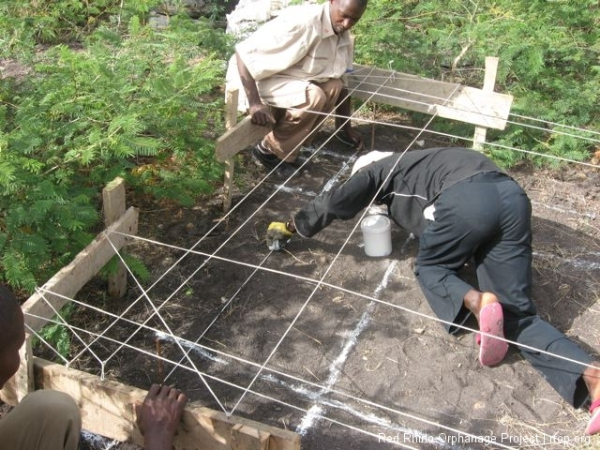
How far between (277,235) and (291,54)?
4.61ft

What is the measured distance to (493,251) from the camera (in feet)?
12.6

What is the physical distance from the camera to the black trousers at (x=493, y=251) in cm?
366

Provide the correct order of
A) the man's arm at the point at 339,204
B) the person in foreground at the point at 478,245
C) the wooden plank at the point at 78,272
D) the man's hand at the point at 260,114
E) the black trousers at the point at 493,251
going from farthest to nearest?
the man's hand at the point at 260,114 < the man's arm at the point at 339,204 < the black trousers at the point at 493,251 < the person in foreground at the point at 478,245 < the wooden plank at the point at 78,272

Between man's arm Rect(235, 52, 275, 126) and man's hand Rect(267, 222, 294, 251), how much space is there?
2.77 ft

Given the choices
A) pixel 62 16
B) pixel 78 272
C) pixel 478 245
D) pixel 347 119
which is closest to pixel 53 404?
pixel 78 272

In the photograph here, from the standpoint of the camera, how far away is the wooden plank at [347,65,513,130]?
17.4 feet

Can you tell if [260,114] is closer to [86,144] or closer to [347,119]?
[347,119]

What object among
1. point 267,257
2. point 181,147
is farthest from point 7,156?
point 267,257

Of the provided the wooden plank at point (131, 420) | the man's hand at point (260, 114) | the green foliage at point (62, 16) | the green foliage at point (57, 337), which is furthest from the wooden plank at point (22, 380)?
the green foliage at point (62, 16)

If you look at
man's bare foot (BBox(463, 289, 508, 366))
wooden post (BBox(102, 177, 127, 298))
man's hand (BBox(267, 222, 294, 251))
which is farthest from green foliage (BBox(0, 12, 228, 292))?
man's bare foot (BBox(463, 289, 508, 366))

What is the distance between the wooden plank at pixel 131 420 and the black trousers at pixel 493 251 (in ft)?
5.82

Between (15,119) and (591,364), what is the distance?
3358 mm

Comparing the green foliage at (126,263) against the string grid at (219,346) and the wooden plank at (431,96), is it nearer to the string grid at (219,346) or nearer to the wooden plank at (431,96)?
the string grid at (219,346)

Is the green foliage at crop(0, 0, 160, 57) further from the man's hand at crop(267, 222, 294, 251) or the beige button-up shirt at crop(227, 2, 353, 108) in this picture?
the man's hand at crop(267, 222, 294, 251)
